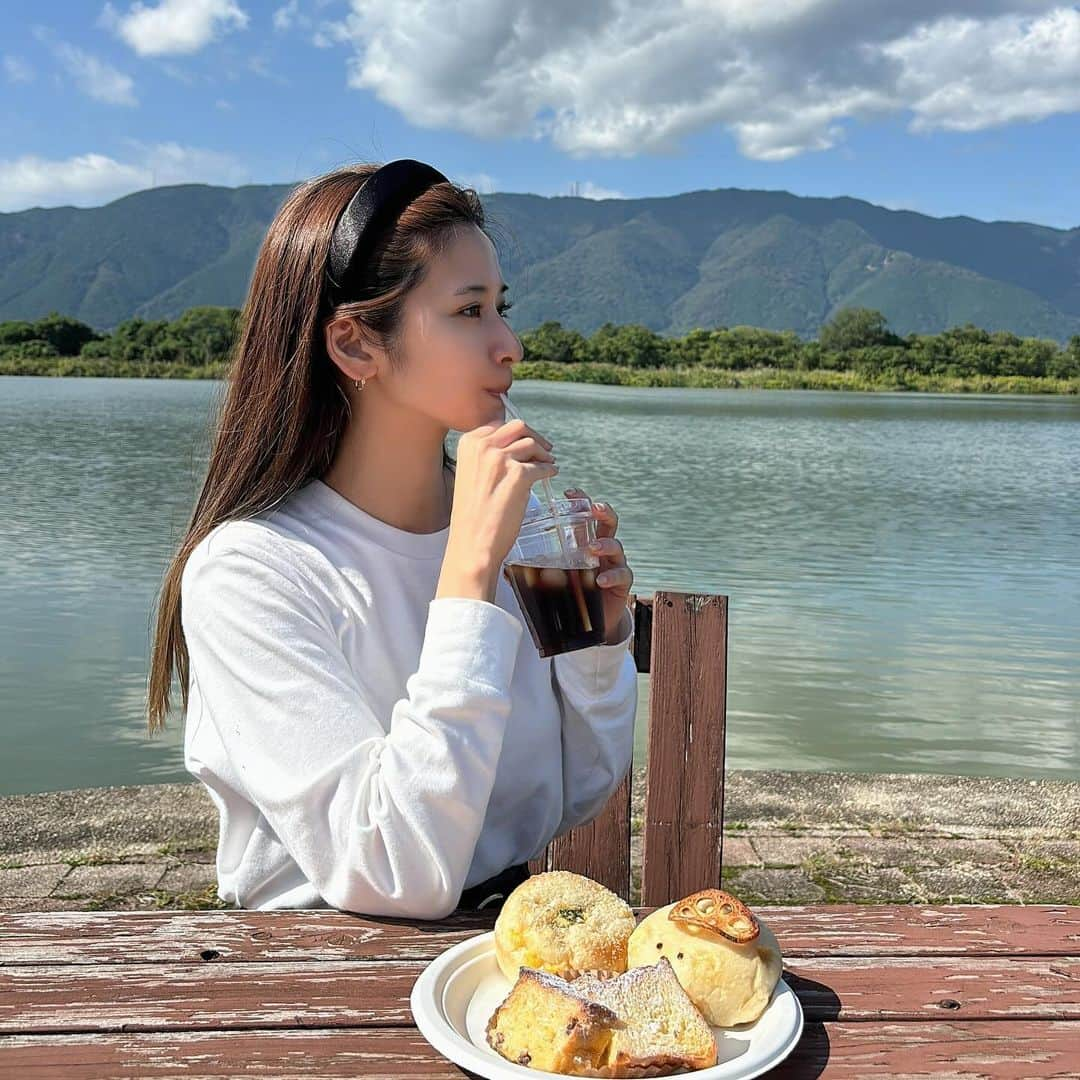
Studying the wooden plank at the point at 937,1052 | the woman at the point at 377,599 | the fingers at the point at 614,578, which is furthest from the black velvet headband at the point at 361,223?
the wooden plank at the point at 937,1052

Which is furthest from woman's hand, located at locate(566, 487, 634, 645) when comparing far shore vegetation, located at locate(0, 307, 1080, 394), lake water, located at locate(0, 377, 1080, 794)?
far shore vegetation, located at locate(0, 307, 1080, 394)

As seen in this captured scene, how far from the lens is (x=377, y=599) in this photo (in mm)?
1591

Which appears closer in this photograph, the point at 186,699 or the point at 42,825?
the point at 186,699

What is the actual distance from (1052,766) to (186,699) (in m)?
4.18

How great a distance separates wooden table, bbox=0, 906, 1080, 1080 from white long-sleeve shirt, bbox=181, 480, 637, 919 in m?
0.10

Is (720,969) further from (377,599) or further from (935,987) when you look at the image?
(377,599)

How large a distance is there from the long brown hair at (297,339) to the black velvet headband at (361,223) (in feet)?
0.03

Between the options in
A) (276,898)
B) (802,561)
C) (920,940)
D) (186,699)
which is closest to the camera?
(920,940)

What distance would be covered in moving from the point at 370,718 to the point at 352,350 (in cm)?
52

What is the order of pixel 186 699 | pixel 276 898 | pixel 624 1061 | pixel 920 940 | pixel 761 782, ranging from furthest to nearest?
pixel 761 782 → pixel 186 699 → pixel 276 898 → pixel 920 940 → pixel 624 1061

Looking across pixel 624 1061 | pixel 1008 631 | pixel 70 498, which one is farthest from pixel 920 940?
pixel 70 498

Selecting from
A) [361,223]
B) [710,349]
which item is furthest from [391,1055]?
[710,349]

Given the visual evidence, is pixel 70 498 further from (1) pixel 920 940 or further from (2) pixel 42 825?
(1) pixel 920 940

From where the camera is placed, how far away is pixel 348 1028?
981mm
